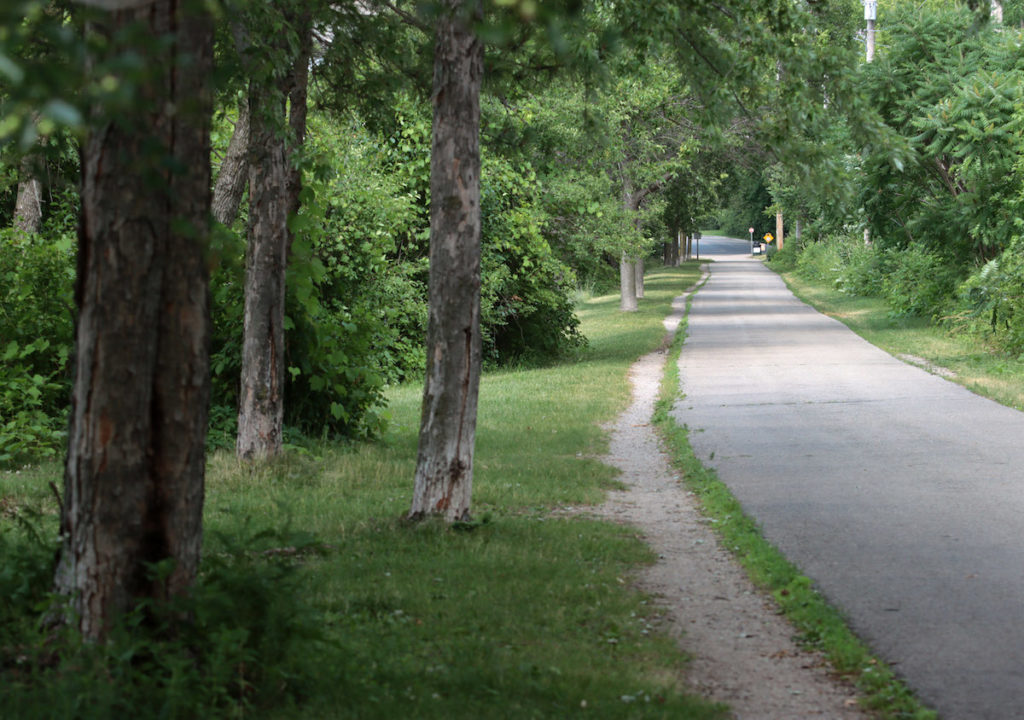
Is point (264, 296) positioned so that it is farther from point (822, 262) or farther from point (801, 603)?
point (822, 262)

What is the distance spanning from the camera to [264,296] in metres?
10.6

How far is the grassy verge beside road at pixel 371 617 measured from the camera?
4270 mm

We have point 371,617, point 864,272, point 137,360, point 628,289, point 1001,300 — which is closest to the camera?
point 137,360

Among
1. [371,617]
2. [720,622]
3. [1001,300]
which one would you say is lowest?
[720,622]

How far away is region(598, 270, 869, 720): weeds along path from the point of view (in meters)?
5.19

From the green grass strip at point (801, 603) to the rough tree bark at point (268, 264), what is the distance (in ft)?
13.7

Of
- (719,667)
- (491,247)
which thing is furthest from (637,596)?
(491,247)

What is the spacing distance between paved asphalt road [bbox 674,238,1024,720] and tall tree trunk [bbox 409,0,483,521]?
249 cm

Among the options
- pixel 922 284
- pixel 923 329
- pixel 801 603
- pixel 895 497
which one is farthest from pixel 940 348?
pixel 801 603

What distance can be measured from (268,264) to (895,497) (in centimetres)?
603

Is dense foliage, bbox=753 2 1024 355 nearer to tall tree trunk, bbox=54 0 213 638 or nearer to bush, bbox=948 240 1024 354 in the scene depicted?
bush, bbox=948 240 1024 354

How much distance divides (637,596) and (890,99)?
2581 centimetres

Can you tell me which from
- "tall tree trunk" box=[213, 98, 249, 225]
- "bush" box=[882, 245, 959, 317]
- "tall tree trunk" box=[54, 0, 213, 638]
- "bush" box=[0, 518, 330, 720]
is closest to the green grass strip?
"bush" box=[0, 518, 330, 720]

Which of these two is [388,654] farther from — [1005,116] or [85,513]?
[1005,116]
